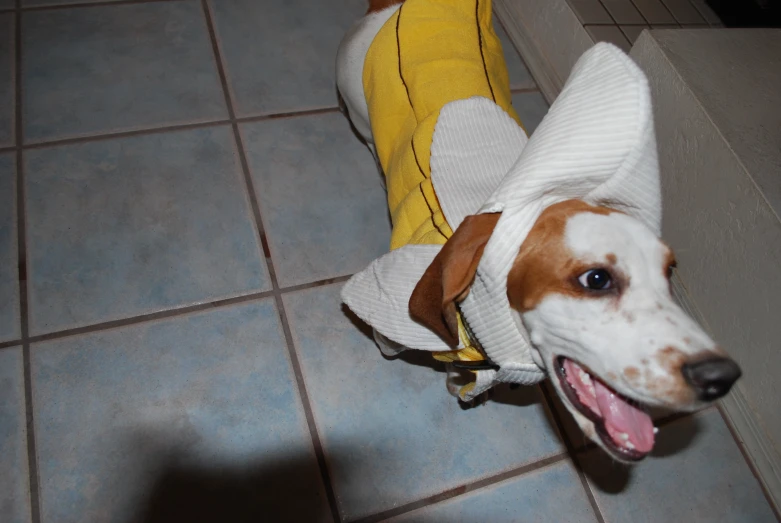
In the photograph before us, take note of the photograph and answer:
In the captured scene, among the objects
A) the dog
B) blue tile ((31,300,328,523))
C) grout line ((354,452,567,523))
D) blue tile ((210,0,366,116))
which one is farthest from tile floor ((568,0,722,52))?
blue tile ((31,300,328,523))

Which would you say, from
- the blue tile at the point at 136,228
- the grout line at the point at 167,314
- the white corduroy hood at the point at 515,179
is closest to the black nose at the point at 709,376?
the white corduroy hood at the point at 515,179

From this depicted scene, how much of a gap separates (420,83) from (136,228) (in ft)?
3.16

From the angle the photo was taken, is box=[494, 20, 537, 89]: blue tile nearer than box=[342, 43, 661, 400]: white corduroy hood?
No

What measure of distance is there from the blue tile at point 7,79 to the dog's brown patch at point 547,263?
1.69 meters

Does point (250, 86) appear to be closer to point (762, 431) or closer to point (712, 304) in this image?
point (712, 304)

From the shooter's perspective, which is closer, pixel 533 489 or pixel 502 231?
pixel 502 231

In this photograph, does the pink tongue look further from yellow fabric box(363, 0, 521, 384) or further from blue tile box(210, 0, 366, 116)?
blue tile box(210, 0, 366, 116)

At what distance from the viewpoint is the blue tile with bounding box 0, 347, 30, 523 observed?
1.41 m

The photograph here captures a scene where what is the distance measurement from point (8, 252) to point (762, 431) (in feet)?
7.16

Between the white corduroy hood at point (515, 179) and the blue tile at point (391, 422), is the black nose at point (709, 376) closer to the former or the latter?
the white corduroy hood at point (515, 179)

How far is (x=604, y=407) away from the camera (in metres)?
1.14

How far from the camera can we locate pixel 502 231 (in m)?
1.04

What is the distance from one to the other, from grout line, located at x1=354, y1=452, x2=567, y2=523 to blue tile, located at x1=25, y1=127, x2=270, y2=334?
71cm

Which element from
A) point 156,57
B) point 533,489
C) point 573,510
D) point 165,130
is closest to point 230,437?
point 533,489
